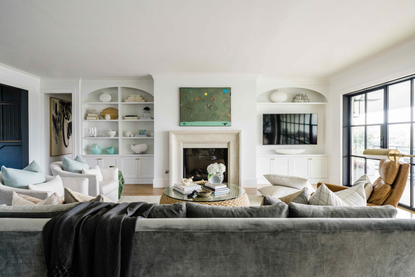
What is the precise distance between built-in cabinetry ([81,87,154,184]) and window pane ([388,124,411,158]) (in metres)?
4.55

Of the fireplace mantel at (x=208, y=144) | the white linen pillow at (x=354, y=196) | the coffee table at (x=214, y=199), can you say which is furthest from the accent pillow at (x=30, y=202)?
the fireplace mantel at (x=208, y=144)

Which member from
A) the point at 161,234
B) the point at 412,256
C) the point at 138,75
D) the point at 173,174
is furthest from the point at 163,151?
the point at 412,256

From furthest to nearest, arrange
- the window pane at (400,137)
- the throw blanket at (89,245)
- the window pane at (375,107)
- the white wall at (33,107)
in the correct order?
the white wall at (33,107) < the window pane at (375,107) < the window pane at (400,137) < the throw blanket at (89,245)

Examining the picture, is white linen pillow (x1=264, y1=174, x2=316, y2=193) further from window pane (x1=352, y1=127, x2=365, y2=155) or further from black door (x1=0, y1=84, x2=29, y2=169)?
black door (x1=0, y1=84, x2=29, y2=169)

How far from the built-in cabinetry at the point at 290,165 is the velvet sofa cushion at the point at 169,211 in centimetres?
392

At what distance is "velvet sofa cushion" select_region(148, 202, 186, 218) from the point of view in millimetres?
1220

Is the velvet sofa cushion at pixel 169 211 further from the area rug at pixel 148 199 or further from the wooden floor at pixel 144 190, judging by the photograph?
the wooden floor at pixel 144 190

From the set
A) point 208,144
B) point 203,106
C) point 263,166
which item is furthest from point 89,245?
point 263,166

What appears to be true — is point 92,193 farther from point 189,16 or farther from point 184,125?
point 189,16

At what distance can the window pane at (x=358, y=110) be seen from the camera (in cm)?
426

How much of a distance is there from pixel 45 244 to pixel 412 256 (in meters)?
1.79

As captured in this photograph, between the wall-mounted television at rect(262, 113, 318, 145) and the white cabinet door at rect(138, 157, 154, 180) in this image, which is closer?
the white cabinet door at rect(138, 157, 154, 180)

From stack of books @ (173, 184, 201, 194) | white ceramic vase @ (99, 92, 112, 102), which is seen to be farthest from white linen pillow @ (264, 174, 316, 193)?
white ceramic vase @ (99, 92, 112, 102)

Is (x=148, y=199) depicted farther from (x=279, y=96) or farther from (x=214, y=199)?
(x=279, y=96)
